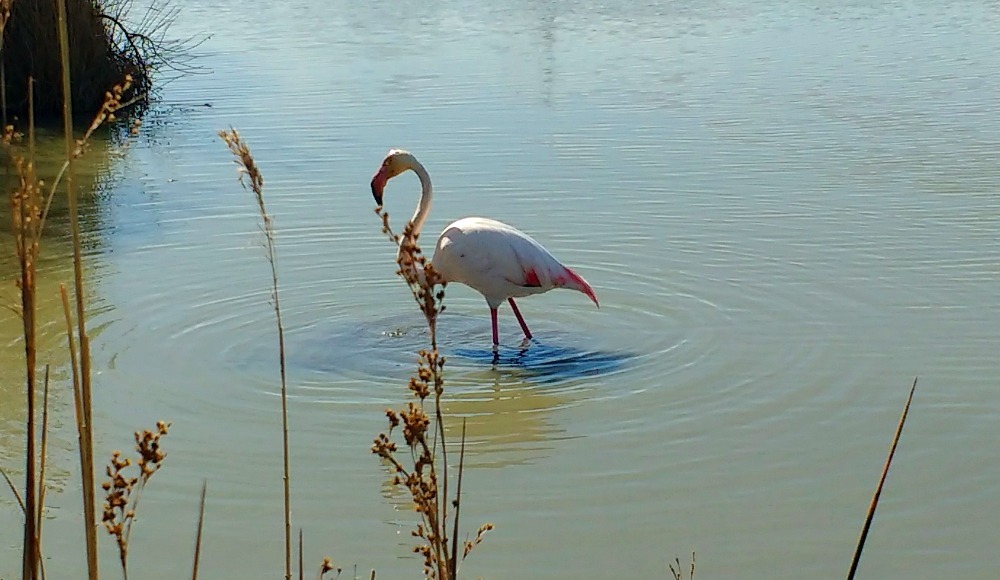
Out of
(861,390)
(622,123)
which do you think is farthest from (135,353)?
(622,123)

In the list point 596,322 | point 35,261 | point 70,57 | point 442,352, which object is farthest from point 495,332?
point 70,57

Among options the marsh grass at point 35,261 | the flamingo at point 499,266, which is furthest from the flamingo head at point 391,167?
the marsh grass at point 35,261

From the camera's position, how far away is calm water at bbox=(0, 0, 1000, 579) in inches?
170

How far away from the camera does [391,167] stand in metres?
7.23

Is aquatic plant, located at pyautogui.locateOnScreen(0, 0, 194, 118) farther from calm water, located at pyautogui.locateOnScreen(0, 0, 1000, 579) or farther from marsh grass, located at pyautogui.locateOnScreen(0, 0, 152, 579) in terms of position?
marsh grass, located at pyautogui.locateOnScreen(0, 0, 152, 579)

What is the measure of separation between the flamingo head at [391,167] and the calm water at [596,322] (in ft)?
1.49

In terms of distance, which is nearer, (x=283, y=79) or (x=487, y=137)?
(x=487, y=137)

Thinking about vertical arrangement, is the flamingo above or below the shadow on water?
above

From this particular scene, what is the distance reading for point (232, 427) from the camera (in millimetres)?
5277

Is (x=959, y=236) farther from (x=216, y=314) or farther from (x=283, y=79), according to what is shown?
(x=283, y=79)

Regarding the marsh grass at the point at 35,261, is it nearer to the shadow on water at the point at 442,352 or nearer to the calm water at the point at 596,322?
the calm water at the point at 596,322

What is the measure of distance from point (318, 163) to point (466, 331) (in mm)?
3235

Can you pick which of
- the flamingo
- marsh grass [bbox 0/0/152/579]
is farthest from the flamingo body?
marsh grass [bbox 0/0/152/579]

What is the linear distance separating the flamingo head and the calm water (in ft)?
1.49
